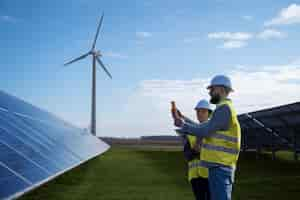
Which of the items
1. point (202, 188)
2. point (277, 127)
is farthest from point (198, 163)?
point (277, 127)

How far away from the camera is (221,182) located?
4660 mm

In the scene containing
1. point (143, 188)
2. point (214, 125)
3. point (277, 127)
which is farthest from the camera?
point (277, 127)

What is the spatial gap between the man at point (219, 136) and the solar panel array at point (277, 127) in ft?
42.6

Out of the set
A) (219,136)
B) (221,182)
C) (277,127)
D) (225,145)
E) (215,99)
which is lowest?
(277,127)

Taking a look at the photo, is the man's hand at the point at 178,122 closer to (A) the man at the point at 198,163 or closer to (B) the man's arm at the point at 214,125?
(B) the man's arm at the point at 214,125

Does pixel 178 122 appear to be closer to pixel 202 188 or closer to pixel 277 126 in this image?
pixel 202 188

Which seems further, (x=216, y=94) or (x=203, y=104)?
(x=203, y=104)

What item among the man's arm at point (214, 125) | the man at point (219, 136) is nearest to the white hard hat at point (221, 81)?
the man at point (219, 136)

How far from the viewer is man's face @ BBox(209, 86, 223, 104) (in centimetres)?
483

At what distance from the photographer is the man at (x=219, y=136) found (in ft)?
15.0

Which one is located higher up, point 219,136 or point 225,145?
point 219,136

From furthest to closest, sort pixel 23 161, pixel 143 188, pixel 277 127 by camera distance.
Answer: pixel 277 127
pixel 143 188
pixel 23 161

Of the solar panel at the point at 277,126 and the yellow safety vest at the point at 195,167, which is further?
the solar panel at the point at 277,126

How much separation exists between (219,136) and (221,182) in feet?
1.79
